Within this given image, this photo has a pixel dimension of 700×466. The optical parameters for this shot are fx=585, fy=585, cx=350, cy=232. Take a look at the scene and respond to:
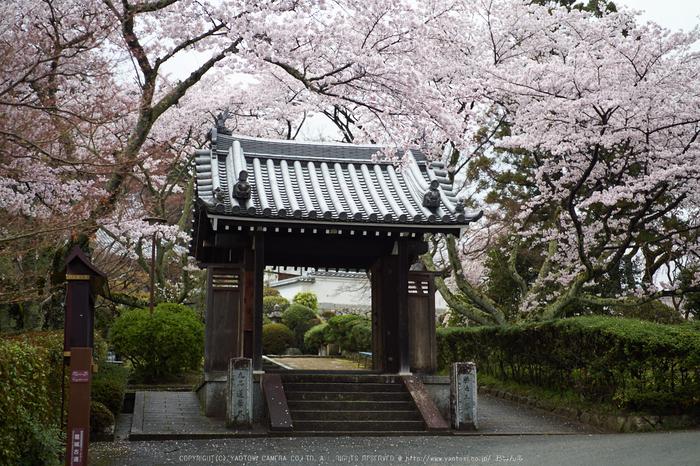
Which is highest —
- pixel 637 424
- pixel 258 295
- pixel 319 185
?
pixel 319 185

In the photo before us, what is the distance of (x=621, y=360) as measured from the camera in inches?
344

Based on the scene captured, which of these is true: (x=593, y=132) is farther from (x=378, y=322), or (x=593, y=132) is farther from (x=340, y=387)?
(x=340, y=387)

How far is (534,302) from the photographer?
45.6 feet

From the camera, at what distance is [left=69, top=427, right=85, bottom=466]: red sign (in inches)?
203

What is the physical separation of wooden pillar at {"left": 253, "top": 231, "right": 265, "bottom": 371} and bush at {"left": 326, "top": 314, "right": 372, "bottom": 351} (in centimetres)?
927

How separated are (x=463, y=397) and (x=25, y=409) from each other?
6.15m

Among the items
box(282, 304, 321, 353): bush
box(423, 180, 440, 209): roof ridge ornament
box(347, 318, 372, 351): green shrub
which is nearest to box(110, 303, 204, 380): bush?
box(347, 318, 372, 351): green shrub

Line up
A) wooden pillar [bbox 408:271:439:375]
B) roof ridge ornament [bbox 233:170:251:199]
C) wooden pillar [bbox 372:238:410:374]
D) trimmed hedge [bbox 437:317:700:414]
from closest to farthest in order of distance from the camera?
1. trimmed hedge [bbox 437:317:700:414]
2. roof ridge ornament [bbox 233:170:251:199]
3. wooden pillar [bbox 372:238:410:374]
4. wooden pillar [bbox 408:271:439:375]

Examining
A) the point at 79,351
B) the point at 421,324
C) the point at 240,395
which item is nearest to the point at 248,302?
the point at 240,395

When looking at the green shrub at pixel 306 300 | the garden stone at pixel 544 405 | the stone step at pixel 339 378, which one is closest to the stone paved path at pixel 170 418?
the stone step at pixel 339 378

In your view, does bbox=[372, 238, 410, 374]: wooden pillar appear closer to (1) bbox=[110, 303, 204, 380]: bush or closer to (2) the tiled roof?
(2) the tiled roof

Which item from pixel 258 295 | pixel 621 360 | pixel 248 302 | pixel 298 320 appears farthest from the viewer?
pixel 298 320

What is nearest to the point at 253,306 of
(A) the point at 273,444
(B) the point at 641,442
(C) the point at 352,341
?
(A) the point at 273,444

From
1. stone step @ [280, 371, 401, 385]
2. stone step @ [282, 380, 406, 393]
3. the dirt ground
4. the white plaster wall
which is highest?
the white plaster wall
